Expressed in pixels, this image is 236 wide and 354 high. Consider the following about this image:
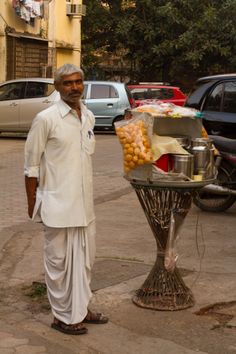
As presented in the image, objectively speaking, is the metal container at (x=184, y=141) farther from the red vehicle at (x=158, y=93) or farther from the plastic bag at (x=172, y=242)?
the red vehicle at (x=158, y=93)

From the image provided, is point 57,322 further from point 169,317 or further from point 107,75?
point 107,75

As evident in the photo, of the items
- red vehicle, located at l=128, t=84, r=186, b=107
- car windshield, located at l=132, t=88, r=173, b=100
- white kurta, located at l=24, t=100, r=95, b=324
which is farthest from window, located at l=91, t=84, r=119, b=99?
white kurta, located at l=24, t=100, r=95, b=324

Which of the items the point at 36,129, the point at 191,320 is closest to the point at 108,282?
the point at 191,320

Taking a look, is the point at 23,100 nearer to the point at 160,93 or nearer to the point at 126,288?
the point at 160,93

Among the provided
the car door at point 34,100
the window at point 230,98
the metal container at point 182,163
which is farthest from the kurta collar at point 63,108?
the car door at point 34,100

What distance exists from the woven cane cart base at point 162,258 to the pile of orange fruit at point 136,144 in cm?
21

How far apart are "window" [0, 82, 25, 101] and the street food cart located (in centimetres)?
1292

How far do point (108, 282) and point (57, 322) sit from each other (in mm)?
1021

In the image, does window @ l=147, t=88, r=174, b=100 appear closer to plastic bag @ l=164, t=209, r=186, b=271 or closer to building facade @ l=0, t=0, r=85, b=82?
building facade @ l=0, t=0, r=85, b=82

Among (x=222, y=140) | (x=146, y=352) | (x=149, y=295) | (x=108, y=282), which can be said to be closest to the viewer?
(x=146, y=352)

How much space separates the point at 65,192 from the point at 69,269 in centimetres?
51

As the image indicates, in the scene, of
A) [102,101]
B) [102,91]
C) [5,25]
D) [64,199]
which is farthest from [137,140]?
[5,25]

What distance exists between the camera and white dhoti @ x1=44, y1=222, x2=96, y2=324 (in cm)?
395

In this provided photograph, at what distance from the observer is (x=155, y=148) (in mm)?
4312
